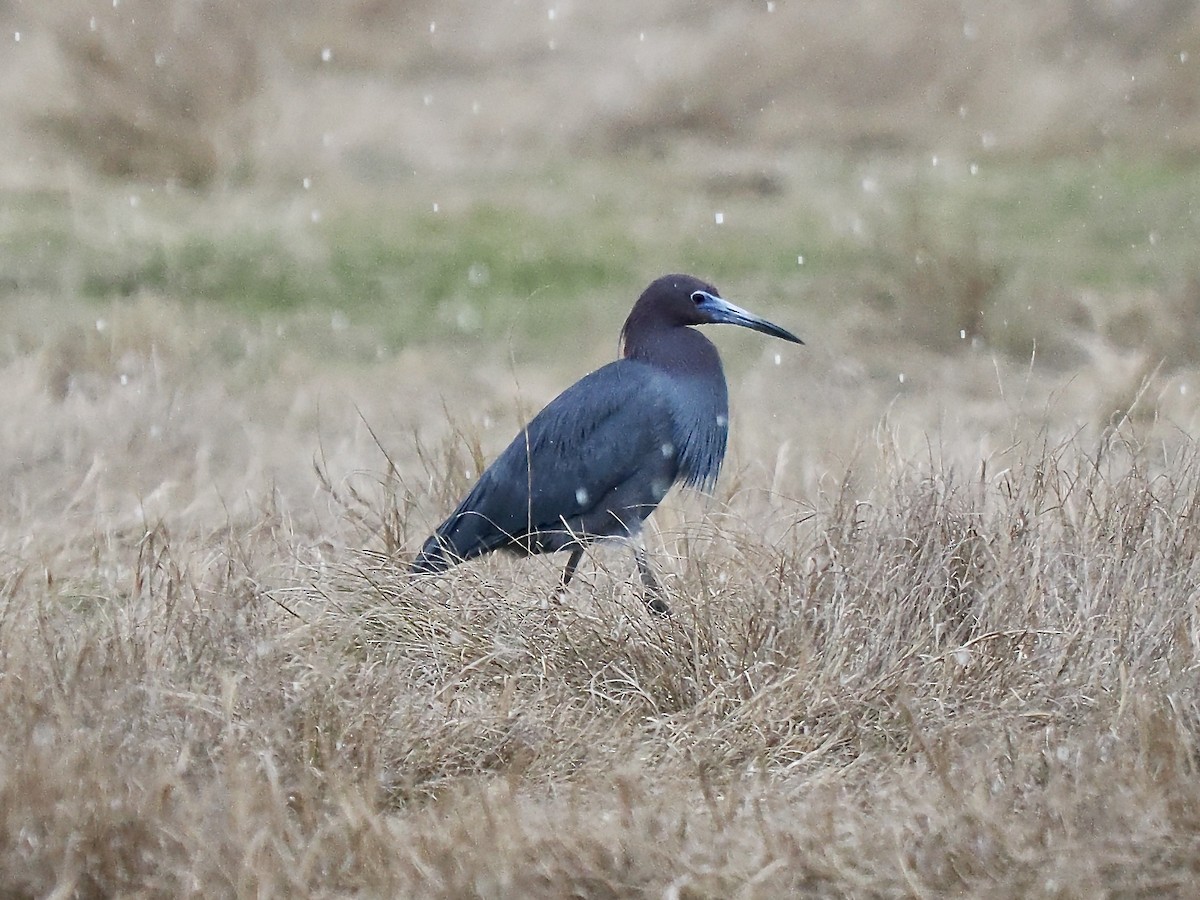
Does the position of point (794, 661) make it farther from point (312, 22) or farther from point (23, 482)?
point (312, 22)

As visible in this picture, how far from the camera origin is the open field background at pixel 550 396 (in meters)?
3.02

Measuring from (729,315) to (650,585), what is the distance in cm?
90

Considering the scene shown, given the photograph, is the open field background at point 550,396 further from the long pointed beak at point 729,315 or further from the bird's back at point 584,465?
the long pointed beak at point 729,315

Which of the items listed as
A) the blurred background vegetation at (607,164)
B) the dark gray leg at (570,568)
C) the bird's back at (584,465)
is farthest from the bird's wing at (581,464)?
the blurred background vegetation at (607,164)

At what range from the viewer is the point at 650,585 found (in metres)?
4.07

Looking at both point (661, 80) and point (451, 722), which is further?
point (661, 80)

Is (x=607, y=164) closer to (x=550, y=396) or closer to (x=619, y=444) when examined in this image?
(x=550, y=396)

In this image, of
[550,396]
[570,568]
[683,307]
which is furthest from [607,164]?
[570,568]

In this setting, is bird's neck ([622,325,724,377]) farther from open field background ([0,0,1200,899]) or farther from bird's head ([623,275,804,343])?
open field background ([0,0,1200,899])

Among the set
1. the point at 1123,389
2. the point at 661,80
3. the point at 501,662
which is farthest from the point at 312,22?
the point at 501,662

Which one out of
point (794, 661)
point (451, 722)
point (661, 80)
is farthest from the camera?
point (661, 80)

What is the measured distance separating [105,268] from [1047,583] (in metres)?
7.58

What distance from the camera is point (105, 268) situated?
1006 cm

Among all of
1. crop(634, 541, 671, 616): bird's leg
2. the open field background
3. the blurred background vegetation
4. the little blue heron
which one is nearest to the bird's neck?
the little blue heron
